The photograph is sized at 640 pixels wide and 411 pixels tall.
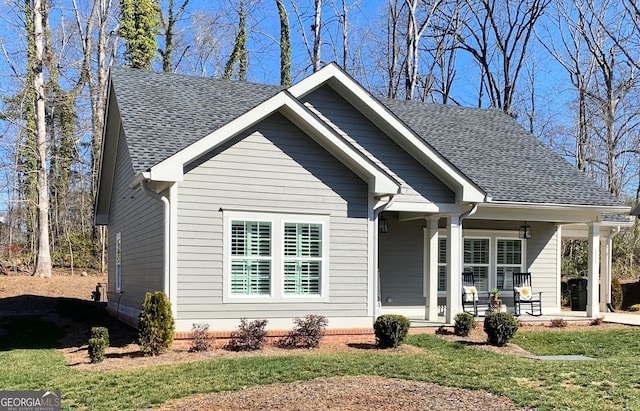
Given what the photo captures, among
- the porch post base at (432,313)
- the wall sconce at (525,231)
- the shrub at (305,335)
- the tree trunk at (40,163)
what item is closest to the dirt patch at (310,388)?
the shrub at (305,335)

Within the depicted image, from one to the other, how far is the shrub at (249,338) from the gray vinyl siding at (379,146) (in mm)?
4189

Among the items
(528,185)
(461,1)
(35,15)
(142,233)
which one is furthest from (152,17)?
(528,185)

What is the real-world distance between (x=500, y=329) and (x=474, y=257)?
4.71 metres

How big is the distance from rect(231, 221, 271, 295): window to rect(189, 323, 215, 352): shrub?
85 cm

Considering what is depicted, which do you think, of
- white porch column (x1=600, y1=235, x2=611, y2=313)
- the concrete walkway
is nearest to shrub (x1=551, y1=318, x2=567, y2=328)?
the concrete walkway

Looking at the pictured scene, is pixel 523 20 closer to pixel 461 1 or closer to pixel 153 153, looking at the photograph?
pixel 461 1

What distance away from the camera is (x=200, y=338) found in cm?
1024

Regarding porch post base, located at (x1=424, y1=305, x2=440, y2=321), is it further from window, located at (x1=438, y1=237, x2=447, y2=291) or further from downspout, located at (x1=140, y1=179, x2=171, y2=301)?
downspout, located at (x1=140, y1=179, x2=171, y2=301)

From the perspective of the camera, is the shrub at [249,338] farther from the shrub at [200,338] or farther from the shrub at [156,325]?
the shrub at [156,325]

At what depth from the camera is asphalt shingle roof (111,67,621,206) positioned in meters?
12.1

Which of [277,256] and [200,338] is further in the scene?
[277,256]

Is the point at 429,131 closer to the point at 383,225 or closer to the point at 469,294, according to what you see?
the point at 383,225

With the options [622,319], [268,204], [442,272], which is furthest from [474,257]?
[268,204]

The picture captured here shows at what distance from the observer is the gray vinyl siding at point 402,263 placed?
1488 cm
